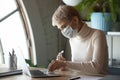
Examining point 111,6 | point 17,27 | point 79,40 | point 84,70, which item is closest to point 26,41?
point 17,27

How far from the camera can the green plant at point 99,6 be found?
3766 mm

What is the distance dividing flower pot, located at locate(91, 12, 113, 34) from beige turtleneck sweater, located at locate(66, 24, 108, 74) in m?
1.17

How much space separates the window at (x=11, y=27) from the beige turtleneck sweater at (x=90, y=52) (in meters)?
1.88

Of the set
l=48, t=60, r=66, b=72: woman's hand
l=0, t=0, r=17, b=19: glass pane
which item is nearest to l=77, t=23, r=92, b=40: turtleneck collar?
l=48, t=60, r=66, b=72: woman's hand

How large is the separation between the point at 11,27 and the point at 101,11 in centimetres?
157

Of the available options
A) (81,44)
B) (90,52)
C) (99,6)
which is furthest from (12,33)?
(90,52)

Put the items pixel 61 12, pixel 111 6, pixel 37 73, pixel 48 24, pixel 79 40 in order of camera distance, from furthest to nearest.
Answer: pixel 48 24 → pixel 111 6 → pixel 79 40 → pixel 61 12 → pixel 37 73

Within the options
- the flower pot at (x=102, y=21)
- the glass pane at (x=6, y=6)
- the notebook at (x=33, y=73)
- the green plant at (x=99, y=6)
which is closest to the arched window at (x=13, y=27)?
the glass pane at (x=6, y=6)

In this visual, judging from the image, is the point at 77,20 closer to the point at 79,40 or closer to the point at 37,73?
the point at 79,40

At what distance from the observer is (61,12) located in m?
2.45

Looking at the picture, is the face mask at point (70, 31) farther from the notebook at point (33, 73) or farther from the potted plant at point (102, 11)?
the potted plant at point (102, 11)

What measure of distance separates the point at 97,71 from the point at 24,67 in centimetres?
60

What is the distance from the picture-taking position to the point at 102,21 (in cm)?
388

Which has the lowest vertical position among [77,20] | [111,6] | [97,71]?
[97,71]
